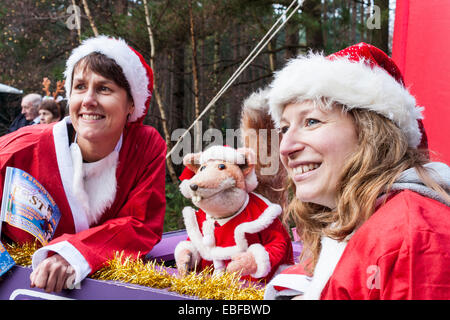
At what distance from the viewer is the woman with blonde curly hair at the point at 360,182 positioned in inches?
33.5

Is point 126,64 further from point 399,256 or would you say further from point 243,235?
point 399,256

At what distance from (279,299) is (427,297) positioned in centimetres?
42

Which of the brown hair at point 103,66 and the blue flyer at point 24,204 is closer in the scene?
the blue flyer at point 24,204

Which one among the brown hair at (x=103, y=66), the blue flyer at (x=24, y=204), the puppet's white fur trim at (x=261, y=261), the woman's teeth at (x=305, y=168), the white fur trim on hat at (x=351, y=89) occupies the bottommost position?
the puppet's white fur trim at (x=261, y=261)

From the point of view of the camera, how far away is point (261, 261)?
1742mm

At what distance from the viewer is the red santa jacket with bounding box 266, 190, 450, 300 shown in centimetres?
82

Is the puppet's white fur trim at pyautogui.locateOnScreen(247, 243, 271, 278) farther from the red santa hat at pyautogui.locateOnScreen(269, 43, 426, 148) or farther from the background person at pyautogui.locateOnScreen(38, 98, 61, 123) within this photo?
the background person at pyautogui.locateOnScreen(38, 98, 61, 123)

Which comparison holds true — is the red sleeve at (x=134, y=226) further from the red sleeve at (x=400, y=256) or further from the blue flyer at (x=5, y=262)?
the red sleeve at (x=400, y=256)

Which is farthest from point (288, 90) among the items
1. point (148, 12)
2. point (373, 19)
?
point (148, 12)

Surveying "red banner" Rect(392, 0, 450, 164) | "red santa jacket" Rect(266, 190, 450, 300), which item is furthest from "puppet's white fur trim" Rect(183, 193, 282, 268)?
"red banner" Rect(392, 0, 450, 164)

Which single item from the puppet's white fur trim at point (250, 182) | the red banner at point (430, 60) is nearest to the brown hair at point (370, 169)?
the puppet's white fur trim at point (250, 182)

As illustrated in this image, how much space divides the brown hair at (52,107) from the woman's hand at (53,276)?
9.91 ft

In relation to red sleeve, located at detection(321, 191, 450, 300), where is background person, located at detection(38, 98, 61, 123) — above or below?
above

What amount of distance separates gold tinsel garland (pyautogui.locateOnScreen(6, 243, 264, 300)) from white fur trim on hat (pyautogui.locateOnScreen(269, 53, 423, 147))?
58 centimetres
